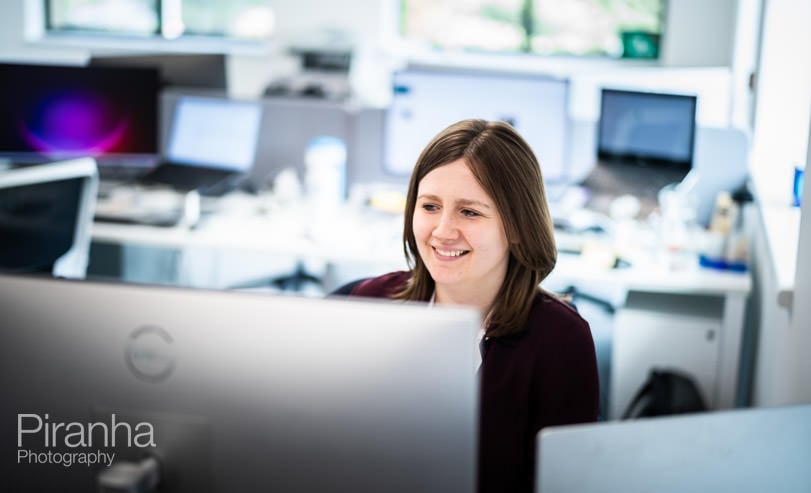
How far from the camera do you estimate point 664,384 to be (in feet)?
9.00

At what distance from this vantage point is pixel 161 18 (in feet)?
21.0

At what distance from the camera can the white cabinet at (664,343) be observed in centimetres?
275

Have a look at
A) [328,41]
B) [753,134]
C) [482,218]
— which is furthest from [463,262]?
[328,41]

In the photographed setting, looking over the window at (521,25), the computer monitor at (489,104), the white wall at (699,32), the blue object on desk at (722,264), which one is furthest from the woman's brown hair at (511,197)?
the window at (521,25)

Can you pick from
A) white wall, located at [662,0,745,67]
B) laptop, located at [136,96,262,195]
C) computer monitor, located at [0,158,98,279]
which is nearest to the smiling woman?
computer monitor, located at [0,158,98,279]

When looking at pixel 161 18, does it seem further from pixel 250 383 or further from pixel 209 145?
pixel 250 383

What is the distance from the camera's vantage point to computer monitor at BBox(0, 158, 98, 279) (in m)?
2.29

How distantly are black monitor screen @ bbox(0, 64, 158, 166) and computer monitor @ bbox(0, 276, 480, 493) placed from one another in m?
2.67

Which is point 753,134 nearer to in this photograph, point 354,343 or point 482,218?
point 482,218

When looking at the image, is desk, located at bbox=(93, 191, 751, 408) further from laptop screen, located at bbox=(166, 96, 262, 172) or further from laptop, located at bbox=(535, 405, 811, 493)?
laptop, located at bbox=(535, 405, 811, 493)

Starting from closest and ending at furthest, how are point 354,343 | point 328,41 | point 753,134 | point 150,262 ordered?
point 354,343, point 753,134, point 150,262, point 328,41

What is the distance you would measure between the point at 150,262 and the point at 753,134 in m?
2.25

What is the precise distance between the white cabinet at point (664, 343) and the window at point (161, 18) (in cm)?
424

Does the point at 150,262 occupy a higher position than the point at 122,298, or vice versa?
the point at 122,298
